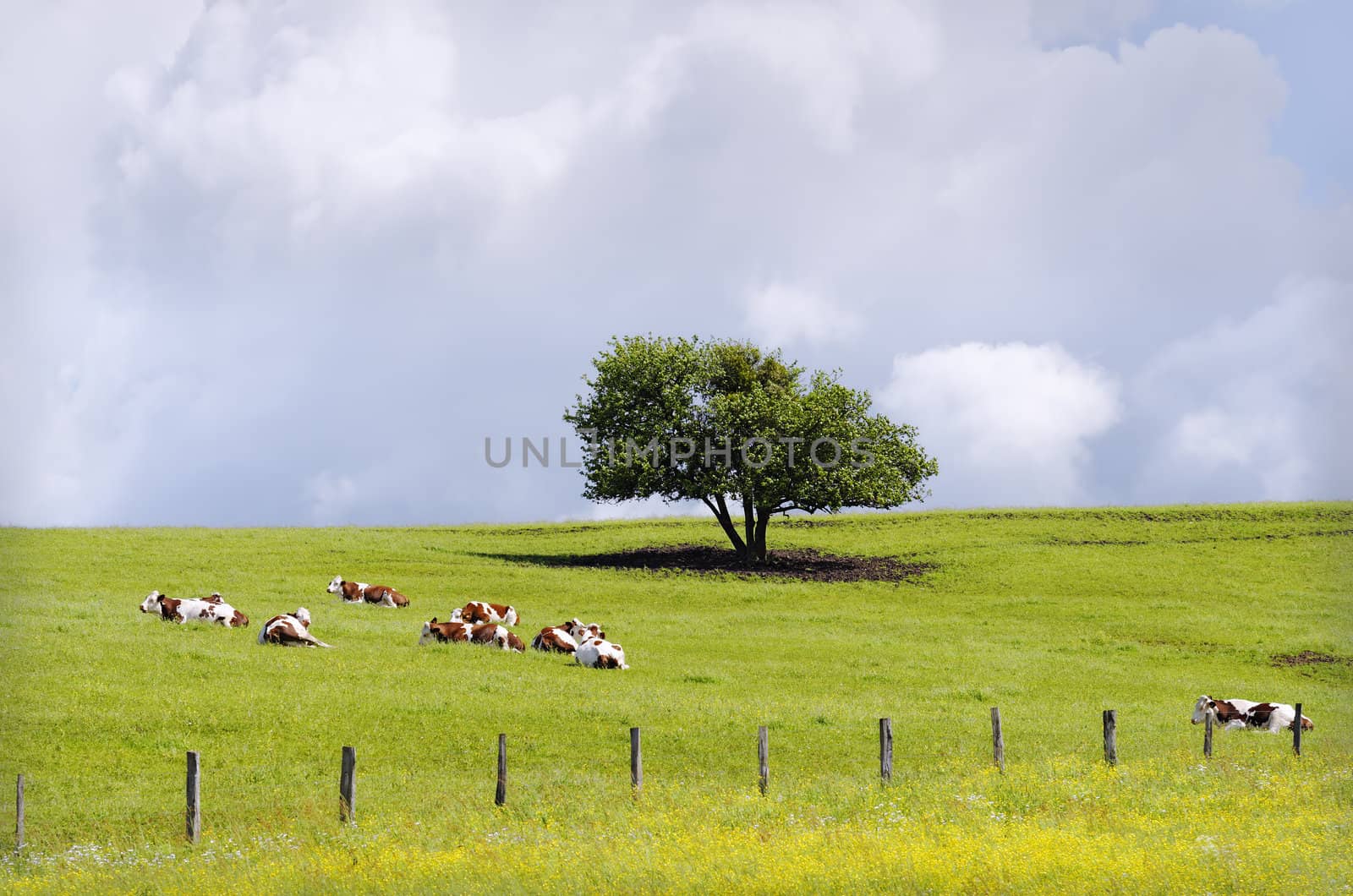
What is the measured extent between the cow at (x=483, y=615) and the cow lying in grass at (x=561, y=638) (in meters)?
3.26

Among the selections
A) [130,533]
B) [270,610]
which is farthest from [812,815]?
[130,533]

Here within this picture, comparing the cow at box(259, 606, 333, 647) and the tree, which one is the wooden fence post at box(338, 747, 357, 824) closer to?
the cow at box(259, 606, 333, 647)

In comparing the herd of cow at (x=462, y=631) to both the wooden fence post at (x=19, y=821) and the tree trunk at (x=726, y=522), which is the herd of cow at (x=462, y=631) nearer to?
the wooden fence post at (x=19, y=821)

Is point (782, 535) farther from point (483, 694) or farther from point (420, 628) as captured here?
point (483, 694)

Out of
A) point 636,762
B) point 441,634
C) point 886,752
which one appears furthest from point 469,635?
point 886,752

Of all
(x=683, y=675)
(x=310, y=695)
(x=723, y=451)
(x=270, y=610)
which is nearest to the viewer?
(x=310, y=695)

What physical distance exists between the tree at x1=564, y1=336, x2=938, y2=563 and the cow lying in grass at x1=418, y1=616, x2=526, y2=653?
26348mm

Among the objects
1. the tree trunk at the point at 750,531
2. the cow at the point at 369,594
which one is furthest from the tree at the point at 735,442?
the cow at the point at 369,594

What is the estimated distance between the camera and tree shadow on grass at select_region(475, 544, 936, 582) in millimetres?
54469

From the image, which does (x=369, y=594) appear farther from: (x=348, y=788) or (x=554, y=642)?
(x=348, y=788)

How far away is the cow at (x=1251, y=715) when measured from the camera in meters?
26.9

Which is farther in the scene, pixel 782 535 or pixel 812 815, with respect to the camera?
pixel 782 535

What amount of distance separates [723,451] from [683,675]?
30.2m

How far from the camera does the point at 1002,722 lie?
25.7 meters
